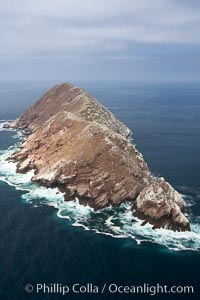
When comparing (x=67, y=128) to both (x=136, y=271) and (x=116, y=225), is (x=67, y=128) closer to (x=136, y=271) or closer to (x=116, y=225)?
(x=116, y=225)

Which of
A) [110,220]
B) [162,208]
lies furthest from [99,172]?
[162,208]

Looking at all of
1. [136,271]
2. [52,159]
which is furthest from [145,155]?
[136,271]

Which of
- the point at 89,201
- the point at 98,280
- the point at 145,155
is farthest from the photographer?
the point at 145,155

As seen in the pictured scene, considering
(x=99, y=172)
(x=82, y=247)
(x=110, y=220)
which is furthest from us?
(x=99, y=172)

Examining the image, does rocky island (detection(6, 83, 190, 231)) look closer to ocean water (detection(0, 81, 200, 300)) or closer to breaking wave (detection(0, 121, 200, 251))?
breaking wave (detection(0, 121, 200, 251))

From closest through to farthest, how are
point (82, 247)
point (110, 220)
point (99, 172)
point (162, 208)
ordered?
point (82, 247) → point (162, 208) → point (110, 220) → point (99, 172)

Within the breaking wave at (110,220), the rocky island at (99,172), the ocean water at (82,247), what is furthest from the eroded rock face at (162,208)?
the ocean water at (82,247)

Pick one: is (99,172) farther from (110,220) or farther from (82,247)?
(82,247)
